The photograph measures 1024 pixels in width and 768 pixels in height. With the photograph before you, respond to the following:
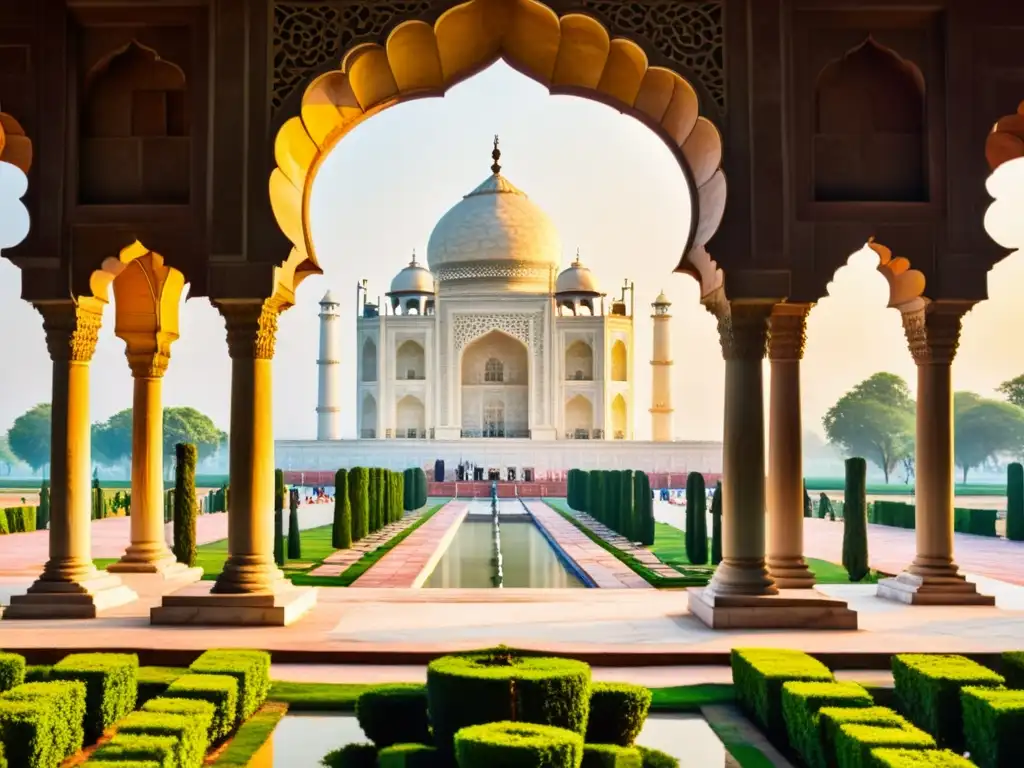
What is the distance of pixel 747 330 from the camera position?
23.4 ft

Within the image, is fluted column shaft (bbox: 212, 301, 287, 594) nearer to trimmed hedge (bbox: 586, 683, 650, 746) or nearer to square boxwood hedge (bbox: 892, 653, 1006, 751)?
trimmed hedge (bbox: 586, 683, 650, 746)

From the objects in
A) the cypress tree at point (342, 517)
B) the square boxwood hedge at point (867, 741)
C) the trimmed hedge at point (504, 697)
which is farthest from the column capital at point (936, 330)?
the cypress tree at point (342, 517)

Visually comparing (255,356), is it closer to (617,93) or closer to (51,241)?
(51,241)

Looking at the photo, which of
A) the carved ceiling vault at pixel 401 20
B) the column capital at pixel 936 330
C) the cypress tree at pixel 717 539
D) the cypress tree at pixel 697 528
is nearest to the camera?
the carved ceiling vault at pixel 401 20

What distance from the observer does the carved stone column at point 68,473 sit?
7219 mm

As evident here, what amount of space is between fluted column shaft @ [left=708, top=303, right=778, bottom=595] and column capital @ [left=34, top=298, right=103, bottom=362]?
13.3 feet

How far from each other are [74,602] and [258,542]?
1207mm

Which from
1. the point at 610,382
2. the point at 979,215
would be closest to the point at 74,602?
the point at 979,215

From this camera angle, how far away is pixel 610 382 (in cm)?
3650

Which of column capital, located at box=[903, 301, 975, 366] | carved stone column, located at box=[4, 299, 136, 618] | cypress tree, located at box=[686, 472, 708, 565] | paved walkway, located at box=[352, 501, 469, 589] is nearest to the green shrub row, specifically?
cypress tree, located at box=[686, 472, 708, 565]

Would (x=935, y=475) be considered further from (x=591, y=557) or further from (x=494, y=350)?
(x=494, y=350)

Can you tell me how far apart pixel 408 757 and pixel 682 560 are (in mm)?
7936

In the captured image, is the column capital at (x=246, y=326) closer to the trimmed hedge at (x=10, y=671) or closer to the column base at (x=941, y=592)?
the trimmed hedge at (x=10, y=671)

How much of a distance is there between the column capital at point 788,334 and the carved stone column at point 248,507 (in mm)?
3306
